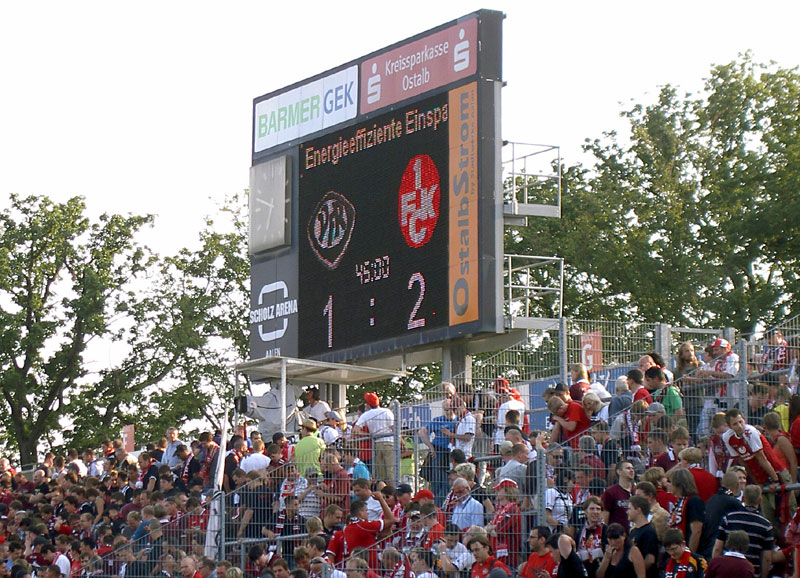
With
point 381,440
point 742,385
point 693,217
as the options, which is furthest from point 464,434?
point 693,217

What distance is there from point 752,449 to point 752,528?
1059 mm

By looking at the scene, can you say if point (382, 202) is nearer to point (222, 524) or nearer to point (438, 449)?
point (438, 449)

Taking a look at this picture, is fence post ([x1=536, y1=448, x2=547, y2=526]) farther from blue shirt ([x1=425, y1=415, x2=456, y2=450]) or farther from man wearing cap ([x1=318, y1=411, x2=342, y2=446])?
man wearing cap ([x1=318, y1=411, x2=342, y2=446])

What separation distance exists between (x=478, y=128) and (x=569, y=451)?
6.00 metres

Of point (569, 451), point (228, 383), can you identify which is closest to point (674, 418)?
point (569, 451)

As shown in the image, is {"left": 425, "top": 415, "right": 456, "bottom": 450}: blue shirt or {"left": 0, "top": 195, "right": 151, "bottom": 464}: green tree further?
{"left": 0, "top": 195, "right": 151, "bottom": 464}: green tree

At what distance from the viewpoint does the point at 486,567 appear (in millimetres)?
12297

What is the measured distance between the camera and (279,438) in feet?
56.6

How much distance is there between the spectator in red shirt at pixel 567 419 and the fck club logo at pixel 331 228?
6.60 m

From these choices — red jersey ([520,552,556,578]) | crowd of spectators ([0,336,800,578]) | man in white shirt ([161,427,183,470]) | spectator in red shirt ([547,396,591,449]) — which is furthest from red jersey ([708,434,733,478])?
man in white shirt ([161,427,183,470])

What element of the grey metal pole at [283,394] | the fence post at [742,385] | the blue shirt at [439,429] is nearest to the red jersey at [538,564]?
the fence post at [742,385]

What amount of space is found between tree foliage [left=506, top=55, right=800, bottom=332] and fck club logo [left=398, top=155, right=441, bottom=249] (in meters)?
15.2

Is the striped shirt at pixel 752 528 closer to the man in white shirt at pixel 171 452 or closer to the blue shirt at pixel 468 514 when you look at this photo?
the blue shirt at pixel 468 514

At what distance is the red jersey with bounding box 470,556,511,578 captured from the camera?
12.2 meters
